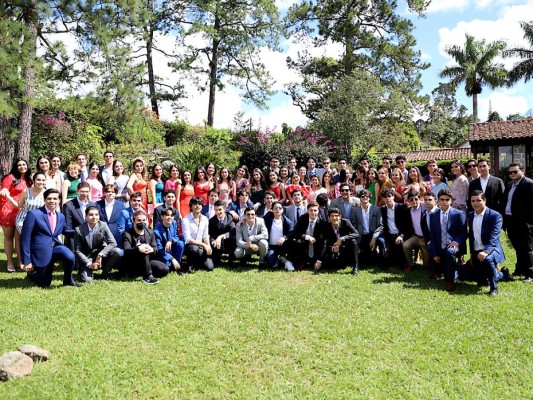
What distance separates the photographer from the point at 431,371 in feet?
12.8

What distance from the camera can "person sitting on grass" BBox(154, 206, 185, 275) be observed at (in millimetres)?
6996

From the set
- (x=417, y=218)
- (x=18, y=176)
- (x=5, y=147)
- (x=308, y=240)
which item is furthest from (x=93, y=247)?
(x=5, y=147)

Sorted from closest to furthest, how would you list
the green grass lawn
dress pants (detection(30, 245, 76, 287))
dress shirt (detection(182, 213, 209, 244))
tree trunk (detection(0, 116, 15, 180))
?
the green grass lawn
dress pants (detection(30, 245, 76, 287))
dress shirt (detection(182, 213, 209, 244))
tree trunk (detection(0, 116, 15, 180))

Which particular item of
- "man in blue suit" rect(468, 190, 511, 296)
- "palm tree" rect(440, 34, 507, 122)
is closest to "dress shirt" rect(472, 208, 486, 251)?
"man in blue suit" rect(468, 190, 511, 296)

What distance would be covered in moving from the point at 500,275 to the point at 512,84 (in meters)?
35.8

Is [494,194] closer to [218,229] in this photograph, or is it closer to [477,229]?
[477,229]

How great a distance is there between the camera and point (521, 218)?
6695 millimetres

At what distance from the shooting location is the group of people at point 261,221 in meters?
6.32

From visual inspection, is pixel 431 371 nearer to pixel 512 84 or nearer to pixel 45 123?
pixel 45 123

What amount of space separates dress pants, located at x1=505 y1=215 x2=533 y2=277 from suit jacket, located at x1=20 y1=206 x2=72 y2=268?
22.4 feet

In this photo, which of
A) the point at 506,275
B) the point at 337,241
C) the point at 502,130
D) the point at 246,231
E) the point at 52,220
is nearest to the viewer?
the point at 52,220

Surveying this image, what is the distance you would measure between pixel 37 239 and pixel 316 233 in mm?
4308

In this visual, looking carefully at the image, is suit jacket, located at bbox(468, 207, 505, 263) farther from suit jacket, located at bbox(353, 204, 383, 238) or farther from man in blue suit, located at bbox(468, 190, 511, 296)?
suit jacket, located at bbox(353, 204, 383, 238)

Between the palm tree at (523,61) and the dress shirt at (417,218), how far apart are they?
34.1 metres
